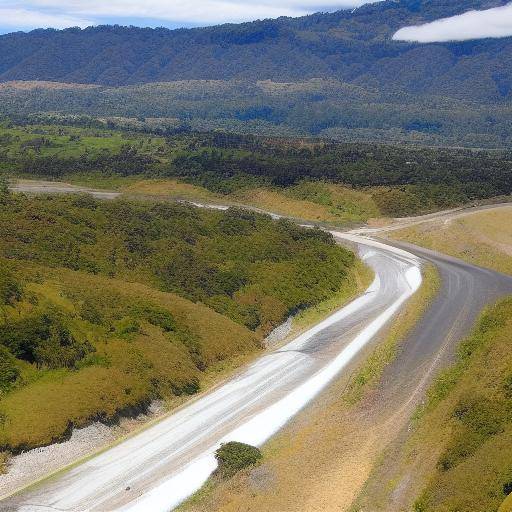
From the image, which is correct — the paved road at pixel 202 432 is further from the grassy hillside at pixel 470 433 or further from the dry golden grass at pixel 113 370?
the grassy hillside at pixel 470 433

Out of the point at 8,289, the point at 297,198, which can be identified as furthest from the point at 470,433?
the point at 297,198

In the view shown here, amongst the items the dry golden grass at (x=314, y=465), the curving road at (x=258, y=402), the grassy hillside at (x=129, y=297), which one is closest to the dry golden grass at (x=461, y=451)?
the dry golden grass at (x=314, y=465)


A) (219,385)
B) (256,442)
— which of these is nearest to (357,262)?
(219,385)

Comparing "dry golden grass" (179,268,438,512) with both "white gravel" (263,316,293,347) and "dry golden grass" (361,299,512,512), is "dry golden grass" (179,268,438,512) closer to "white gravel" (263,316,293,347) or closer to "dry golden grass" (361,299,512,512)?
"dry golden grass" (361,299,512,512)

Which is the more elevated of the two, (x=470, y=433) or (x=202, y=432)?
(x=470, y=433)

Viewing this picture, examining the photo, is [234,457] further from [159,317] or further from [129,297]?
[129,297]

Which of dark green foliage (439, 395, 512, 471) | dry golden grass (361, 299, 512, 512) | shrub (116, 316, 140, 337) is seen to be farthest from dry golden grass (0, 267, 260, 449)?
dark green foliage (439, 395, 512, 471)
